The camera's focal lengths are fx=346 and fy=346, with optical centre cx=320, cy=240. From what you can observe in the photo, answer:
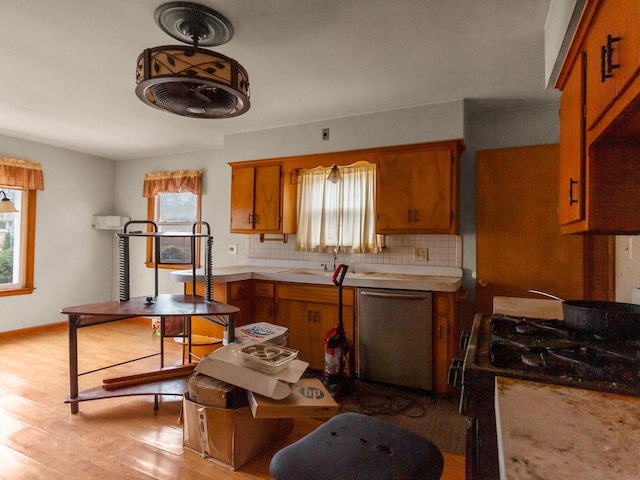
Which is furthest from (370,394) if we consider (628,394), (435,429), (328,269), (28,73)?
(28,73)

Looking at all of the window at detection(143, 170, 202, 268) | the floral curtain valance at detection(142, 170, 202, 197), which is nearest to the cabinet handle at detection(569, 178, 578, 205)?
the window at detection(143, 170, 202, 268)

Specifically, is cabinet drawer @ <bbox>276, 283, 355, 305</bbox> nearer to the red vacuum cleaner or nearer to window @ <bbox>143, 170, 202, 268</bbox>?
the red vacuum cleaner

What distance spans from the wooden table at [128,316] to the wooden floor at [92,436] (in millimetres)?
167

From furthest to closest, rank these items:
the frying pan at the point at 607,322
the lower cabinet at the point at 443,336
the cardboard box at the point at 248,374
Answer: the lower cabinet at the point at 443,336 → the cardboard box at the point at 248,374 → the frying pan at the point at 607,322

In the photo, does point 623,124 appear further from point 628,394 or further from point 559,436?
point 559,436

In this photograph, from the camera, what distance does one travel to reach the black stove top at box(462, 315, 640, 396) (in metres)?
0.88

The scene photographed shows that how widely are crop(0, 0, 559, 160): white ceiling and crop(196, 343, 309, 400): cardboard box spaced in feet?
6.37

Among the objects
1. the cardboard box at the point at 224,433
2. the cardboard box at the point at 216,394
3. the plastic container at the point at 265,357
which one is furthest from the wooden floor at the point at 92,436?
the plastic container at the point at 265,357

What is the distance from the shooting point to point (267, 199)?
3918 millimetres

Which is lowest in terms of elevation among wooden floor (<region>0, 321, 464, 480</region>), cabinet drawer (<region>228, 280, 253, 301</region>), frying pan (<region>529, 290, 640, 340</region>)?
wooden floor (<region>0, 321, 464, 480</region>)

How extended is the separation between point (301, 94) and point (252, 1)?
1199 millimetres

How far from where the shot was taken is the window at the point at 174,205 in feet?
16.1

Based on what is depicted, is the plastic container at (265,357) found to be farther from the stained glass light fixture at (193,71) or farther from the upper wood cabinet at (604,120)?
the upper wood cabinet at (604,120)

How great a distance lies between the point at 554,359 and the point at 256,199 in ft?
11.1
